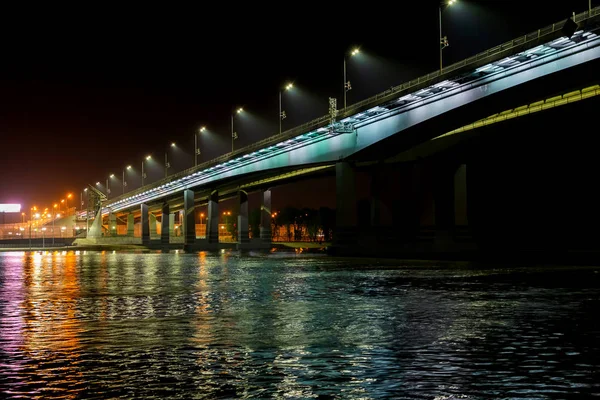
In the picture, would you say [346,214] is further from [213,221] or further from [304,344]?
[304,344]

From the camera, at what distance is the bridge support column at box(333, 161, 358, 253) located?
81.6 meters

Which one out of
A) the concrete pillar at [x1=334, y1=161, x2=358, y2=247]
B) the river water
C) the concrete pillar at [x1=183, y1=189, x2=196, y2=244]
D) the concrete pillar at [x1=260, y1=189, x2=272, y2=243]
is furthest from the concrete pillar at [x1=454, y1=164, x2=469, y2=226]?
the river water

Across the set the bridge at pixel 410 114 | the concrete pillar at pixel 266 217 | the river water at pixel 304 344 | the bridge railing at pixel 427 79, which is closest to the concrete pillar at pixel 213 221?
the concrete pillar at pixel 266 217

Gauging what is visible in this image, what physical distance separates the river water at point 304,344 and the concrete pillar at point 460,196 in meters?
60.5

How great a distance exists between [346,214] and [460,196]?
59.5 feet

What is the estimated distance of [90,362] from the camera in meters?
14.5

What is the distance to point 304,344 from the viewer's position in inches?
656

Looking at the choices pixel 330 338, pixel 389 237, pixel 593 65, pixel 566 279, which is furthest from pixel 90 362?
pixel 389 237

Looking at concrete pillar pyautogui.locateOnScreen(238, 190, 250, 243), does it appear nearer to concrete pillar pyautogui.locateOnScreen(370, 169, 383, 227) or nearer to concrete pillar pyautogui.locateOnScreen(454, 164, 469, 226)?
concrete pillar pyautogui.locateOnScreen(370, 169, 383, 227)

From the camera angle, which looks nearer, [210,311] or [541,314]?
[541,314]

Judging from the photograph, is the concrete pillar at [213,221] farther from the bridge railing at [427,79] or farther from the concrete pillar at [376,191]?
the concrete pillar at [376,191]

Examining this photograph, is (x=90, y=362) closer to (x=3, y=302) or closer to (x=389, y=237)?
(x=3, y=302)

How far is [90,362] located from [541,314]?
41.8 ft

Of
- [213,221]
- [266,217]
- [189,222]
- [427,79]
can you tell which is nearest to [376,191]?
[427,79]
